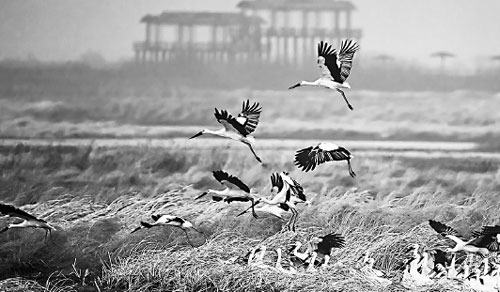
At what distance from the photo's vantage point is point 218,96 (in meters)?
7.84

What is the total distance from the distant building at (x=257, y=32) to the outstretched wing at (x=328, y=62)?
1762 millimetres

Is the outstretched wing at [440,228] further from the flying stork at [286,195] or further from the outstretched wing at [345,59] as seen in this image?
the outstretched wing at [345,59]

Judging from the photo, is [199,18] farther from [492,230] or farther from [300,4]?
[492,230]

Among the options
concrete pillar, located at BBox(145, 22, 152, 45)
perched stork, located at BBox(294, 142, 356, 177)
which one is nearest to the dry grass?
perched stork, located at BBox(294, 142, 356, 177)

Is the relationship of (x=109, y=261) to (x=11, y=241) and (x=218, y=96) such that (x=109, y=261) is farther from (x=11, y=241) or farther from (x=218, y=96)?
(x=218, y=96)

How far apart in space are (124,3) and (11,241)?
6.70ft

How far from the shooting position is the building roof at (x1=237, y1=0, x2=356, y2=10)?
791 centimetres

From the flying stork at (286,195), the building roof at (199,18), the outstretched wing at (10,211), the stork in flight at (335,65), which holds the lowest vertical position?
the outstretched wing at (10,211)

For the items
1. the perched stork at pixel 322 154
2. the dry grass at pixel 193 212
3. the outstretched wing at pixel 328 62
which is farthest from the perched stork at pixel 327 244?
the outstretched wing at pixel 328 62

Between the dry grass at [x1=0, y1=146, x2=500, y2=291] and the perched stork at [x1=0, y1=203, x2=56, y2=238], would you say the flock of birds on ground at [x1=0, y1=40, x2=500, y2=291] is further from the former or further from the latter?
the dry grass at [x1=0, y1=146, x2=500, y2=291]

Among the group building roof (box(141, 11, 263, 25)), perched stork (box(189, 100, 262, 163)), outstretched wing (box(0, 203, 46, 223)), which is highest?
building roof (box(141, 11, 263, 25))

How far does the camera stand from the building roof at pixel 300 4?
791 centimetres

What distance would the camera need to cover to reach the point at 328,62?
5.94 meters

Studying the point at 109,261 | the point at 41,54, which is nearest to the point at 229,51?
the point at 41,54
